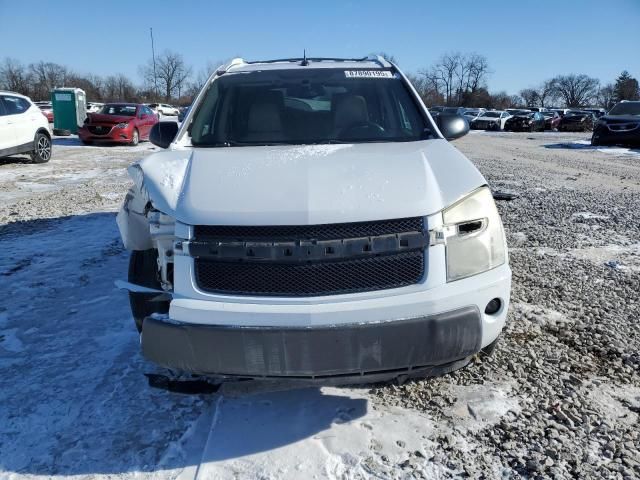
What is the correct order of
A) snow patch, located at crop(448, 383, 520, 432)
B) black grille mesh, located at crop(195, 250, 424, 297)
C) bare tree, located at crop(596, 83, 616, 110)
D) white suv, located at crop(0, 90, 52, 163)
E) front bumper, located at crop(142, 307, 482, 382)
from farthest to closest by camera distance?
1. bare tree, located at crop(596, 83, 616, 110)
2. white suv, located at crop(0, 90, 52, 163)
3. snow patch, located at crop(448, 383, 520, 432)
4. black grille mesh, located at crop(195, 250, 424, 297)
5. front bumper, located at crop(142, 307, 482, 382)

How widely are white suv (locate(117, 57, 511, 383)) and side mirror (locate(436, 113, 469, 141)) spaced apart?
39.9 inches

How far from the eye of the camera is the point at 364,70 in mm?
3816

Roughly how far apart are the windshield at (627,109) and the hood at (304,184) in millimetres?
19141

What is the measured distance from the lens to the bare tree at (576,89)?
96.9 metres

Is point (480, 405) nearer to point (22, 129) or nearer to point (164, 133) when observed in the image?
point (164, 133)

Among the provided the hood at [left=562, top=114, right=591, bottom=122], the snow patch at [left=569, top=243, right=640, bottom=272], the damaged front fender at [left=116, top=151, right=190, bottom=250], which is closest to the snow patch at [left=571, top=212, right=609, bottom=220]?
the snow patch at [left=569, top=243, right=640, bottom=272]

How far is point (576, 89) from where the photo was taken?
323 feet

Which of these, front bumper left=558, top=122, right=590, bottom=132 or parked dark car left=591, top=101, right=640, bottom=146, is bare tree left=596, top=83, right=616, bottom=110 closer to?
front bumper left=558, top=122, right=590, bottom=132

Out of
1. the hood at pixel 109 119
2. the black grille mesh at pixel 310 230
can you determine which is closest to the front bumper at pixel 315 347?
the black grille mesh at pixel 310 230

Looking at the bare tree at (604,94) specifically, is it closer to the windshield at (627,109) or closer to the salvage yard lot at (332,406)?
the windshield at (627,109)

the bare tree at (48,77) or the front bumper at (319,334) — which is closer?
the front bumper at (319,334)

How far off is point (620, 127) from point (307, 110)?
18.2m

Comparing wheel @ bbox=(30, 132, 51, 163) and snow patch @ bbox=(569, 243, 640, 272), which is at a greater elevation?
wheel @ bbox=(30, 132, 51, 163)

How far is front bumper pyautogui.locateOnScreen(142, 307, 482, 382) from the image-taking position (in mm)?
2049
